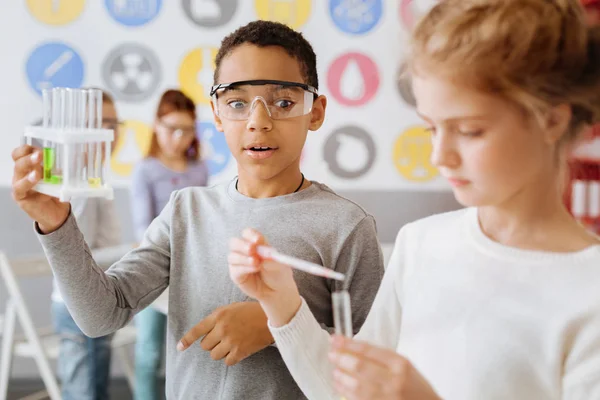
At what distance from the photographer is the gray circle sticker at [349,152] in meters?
3.44

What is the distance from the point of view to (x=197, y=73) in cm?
332

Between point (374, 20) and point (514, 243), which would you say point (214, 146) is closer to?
point (374, 20)

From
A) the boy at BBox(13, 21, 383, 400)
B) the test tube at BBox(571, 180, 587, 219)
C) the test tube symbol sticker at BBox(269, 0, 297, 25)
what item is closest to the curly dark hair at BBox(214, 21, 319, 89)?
the boy at BBox(13, 21, 383, 400)

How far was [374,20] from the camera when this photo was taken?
346cm

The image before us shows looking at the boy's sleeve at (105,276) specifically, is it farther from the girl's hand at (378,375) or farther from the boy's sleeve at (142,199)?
the boy's sleeve at (142,199)

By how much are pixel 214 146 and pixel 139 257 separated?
2.28 metres

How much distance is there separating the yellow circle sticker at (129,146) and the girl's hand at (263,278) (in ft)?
8.35

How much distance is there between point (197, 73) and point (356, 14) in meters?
0.82

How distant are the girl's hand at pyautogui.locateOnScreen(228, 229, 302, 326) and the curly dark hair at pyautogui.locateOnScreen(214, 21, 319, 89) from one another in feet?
1.20

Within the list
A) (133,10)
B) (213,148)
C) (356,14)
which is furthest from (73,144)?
(356,14)

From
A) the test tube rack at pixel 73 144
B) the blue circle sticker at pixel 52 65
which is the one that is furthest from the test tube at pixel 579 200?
the blue circle sticker at pixel 52 65

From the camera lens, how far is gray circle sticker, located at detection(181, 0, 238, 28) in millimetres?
3326

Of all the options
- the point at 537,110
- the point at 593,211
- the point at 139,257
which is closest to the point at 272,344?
the point at 139,257

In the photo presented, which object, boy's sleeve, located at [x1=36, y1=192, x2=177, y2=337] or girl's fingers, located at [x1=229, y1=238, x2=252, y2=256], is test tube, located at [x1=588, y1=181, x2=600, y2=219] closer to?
boy's sleeve, located at [x1=36, y1=192, x2=177, y2=337]
